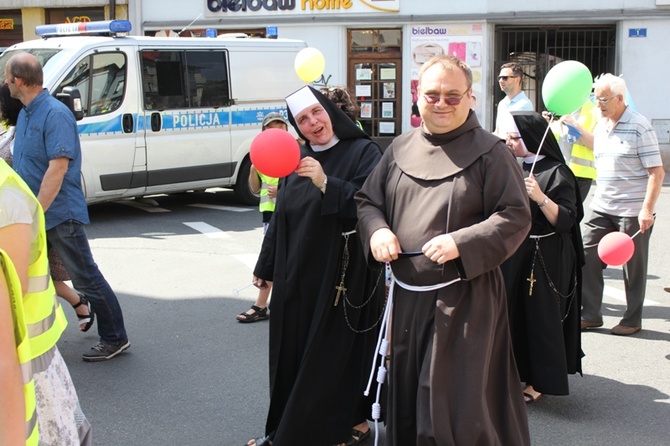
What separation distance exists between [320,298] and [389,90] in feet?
52.2

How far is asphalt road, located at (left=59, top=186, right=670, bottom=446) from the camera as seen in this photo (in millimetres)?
4887

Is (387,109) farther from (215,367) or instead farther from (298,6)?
(215,367)

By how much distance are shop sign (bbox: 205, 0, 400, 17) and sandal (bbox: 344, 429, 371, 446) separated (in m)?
15.9

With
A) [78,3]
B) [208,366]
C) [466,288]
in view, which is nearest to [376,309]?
[466,288]

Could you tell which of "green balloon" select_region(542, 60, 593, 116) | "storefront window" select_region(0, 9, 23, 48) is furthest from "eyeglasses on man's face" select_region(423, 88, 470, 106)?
"storefront window" select_region(0, 9, 23, 48)

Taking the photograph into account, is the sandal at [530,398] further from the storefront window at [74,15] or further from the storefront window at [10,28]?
the storefront window at [10,28]

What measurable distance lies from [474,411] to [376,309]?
46.4 inches

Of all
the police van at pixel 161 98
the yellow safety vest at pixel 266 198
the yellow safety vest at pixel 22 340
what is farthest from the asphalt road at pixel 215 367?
the yellow safety vest at pixel 22 340

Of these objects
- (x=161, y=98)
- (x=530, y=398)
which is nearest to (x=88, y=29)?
(x=161, y=98)

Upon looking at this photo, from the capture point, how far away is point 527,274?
516 cm

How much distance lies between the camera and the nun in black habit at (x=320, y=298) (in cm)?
427

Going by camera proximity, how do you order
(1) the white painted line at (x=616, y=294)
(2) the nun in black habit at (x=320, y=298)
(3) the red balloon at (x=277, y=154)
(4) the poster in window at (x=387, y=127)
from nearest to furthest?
(3) the red balloon at (x=277, y=154) < (2) the nun in black habit at (x=320, y=298) < (1) the white painted line at (x=616, y=294) < (4) the poster in window at (x=387, y=127)

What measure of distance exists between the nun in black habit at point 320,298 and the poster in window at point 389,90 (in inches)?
613

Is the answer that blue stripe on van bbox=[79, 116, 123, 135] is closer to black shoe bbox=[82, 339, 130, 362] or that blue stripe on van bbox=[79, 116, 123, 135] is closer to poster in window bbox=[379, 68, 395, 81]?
black shoe bbox=[82, 339, 130, 362]
